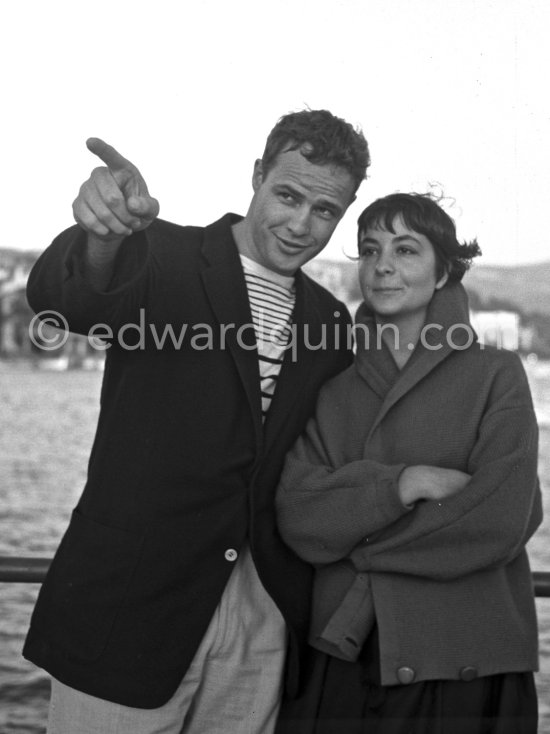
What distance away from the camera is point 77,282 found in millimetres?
1374

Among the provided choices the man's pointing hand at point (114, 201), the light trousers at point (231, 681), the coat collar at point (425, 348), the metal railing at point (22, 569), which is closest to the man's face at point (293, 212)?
the coat collar at point (425, 348)

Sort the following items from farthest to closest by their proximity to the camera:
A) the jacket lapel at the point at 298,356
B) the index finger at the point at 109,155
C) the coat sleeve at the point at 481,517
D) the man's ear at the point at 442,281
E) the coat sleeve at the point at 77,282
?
the man's ear at the point at 442,281 < the jacket lapel at the point at 298,356 < the coat sleeve at the point at 481,517 < the coat sleeve at the point at 77,282 < the index finger at the point at 109,155

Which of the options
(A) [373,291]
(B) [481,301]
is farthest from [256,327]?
(B) [481,301]

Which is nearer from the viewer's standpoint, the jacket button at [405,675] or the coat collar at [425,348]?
the jacket button at [405,675]

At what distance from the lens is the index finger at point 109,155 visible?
48.8 inches

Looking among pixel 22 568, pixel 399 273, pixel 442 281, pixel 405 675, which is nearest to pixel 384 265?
pixel 399 273

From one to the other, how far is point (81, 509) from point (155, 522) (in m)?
0.15

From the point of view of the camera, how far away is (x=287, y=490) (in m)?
A: 1.71

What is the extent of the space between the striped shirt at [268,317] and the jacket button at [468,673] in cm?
59

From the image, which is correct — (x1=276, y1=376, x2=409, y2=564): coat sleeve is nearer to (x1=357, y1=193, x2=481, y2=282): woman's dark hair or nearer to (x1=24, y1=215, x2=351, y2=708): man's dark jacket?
(x1=24, y1=215, x2=351, y2=708): man's dark jacket

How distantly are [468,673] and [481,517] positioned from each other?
29cm

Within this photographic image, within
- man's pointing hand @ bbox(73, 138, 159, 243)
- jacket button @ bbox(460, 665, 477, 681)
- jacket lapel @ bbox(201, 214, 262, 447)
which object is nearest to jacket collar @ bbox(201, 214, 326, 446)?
jacket lapel @ bbox(201, 214, 262, 447)

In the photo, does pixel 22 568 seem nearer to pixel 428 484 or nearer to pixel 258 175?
pixel 428 484

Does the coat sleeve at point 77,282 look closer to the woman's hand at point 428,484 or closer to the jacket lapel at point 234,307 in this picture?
the jacket lapel at point 234,307
